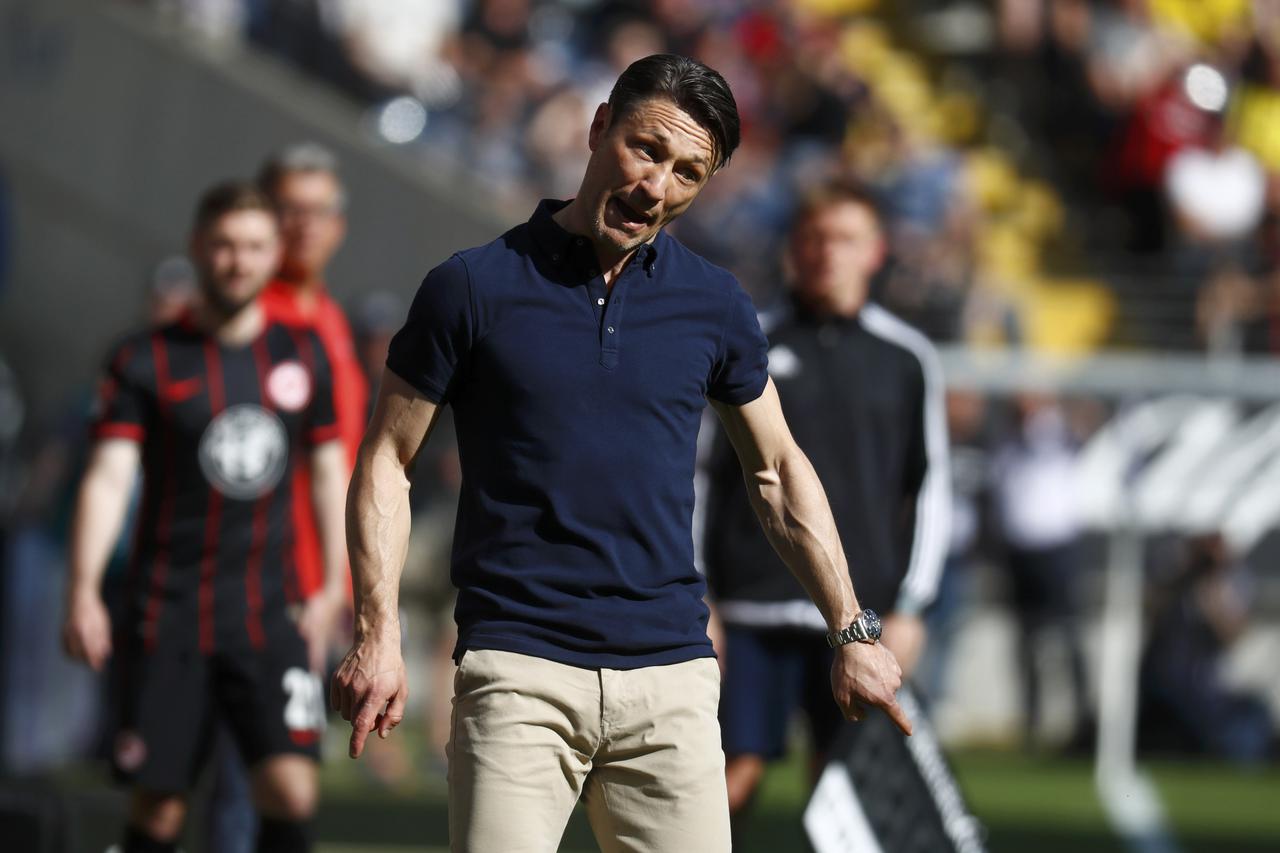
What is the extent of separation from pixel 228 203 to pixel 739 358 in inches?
105

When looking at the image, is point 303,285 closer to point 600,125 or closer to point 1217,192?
point 600,125

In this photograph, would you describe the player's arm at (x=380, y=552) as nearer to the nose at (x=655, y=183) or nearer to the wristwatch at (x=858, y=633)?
the nose at (x=655, y=183)

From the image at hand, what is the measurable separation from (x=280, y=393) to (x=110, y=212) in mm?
11658

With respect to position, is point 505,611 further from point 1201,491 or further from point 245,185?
point 1201,491

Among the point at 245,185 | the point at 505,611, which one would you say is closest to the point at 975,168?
the point at 245,185

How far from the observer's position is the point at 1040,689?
15758mm

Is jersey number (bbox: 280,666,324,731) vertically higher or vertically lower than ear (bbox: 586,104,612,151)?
lower

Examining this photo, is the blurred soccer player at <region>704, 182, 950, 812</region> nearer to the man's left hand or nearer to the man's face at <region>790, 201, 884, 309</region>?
the man's face at <region>790, 201, 884, 309</region>

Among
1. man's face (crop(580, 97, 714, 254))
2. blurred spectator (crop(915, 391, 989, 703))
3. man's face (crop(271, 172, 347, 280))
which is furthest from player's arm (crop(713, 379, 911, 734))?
blurred spectator (crop(915, 391, 989, 703))

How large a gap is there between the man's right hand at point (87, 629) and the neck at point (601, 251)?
112 inches

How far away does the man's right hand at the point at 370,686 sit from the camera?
178 inches

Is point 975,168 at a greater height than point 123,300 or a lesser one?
greater

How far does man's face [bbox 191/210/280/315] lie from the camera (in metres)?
7.02

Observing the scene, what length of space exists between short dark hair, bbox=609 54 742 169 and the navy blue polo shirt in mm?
316
